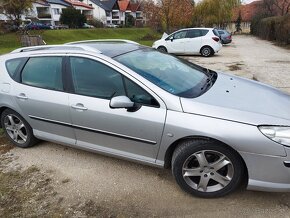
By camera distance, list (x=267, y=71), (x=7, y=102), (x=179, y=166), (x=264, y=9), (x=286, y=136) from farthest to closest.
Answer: (x=264, y=9)
(x=267, y=71)
(x=7, y=102)
(x=179, y=166)
(x=286, y=136)

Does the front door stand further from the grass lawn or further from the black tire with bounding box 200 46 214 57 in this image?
the grass lawn

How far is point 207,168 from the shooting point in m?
2.98

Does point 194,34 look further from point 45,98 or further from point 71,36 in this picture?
point 71,36

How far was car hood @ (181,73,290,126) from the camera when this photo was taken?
2.76 m

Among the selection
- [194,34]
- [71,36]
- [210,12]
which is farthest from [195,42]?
[71,36]

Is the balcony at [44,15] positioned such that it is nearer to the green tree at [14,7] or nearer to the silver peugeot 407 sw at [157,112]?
the green tree at [14,7]

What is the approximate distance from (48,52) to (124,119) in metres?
1.50

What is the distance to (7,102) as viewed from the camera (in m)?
4.14

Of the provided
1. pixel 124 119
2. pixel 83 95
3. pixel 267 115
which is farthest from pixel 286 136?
pixel 83 95

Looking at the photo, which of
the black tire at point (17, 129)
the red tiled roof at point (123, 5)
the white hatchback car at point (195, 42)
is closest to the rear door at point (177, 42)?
the white hatchback car at point (195, 42)

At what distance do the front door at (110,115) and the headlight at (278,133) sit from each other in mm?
961

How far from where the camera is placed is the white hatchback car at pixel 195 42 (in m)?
15.7

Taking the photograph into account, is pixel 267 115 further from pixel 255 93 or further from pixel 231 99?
pixel 255 93

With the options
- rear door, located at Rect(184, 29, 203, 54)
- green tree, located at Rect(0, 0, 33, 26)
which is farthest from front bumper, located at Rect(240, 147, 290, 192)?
green tree, located at Rect(0, 0, 33, 26)
